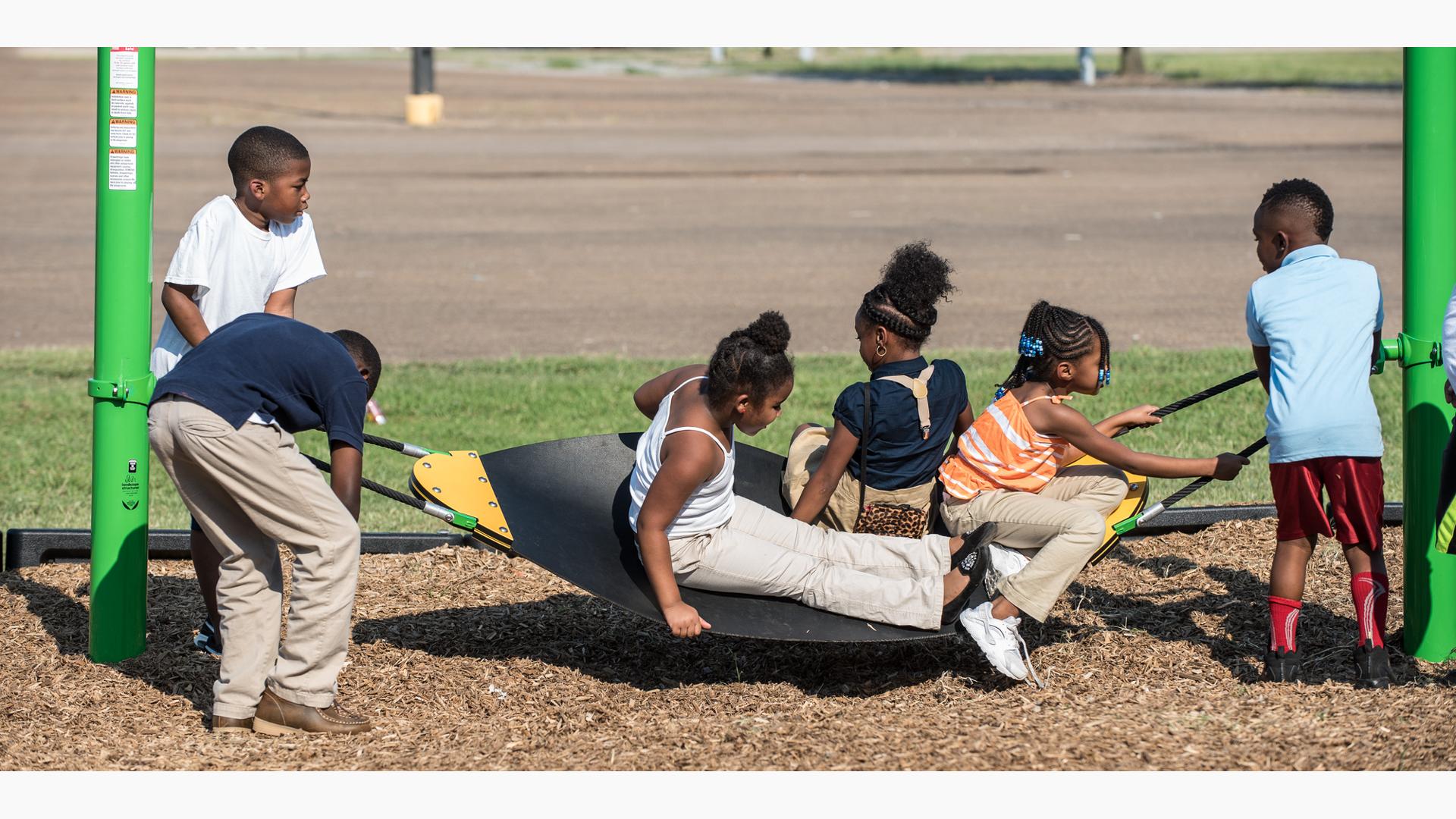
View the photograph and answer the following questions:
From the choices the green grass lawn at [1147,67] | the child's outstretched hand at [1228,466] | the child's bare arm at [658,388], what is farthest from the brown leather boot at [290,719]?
the green grass lawn at [1147,67]

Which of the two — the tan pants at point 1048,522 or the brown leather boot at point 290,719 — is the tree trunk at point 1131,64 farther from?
the brown leather boot at point 290,719

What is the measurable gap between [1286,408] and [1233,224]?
12.5 meters

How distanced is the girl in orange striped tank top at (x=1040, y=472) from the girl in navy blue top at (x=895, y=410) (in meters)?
0.11

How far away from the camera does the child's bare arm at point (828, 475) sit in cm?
486

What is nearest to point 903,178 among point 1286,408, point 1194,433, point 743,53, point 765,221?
point 765,221

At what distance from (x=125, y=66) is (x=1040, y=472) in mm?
3027

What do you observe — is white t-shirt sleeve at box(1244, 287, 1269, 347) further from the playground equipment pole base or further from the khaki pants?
the playground equipment pole base

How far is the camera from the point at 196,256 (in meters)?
4.61

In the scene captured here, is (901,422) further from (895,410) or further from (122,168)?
(122,168)

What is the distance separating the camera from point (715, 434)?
176 inches

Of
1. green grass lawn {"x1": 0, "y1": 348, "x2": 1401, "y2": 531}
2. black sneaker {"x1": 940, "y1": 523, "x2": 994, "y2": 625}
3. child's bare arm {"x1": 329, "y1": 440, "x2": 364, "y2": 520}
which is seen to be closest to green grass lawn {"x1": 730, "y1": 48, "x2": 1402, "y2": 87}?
green grass lawn {"x1": 0, "y1": 348, "x2": 1401, "y2": 531}

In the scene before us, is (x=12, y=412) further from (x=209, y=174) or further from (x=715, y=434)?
(x=209, y=174)

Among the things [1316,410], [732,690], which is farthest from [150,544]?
[1316,410]

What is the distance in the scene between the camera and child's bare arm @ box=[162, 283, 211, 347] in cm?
463
